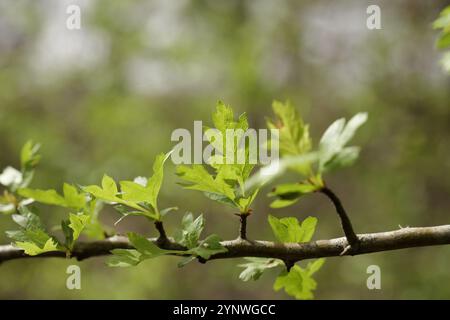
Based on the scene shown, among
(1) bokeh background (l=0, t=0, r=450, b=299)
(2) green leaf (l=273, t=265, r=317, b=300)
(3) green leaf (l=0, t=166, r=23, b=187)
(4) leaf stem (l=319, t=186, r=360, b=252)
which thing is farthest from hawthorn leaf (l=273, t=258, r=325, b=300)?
(1) bokeh background (l=0, t=0, r=450, b=299)

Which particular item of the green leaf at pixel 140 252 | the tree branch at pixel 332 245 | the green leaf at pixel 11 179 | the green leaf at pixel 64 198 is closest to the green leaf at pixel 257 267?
the tree branch at pixel 332 245

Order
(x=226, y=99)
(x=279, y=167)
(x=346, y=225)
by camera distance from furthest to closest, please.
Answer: (x=226, y=99) → (x=346, y=225) → (x=279, y=167)

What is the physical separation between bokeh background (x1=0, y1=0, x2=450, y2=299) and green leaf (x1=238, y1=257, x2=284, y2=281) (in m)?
3.11

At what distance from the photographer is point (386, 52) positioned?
4.27 m

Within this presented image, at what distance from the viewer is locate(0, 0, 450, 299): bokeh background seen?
4.08 meters

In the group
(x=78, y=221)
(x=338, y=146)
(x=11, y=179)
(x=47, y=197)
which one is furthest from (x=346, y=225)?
(x=11, y=179)

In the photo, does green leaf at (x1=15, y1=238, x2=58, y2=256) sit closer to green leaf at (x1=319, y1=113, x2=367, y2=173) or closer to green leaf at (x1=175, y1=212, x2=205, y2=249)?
green leaf at (x1=175, y1=212, x2=205, y2=249)

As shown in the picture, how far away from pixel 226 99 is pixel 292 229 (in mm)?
5072

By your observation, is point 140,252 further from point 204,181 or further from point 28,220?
point 28,220

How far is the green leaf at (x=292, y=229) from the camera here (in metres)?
0.84

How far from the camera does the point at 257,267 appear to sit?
0.85 metres
